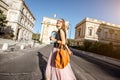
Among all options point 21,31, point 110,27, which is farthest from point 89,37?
point 21,31

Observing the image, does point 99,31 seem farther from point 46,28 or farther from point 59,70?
point 59,70

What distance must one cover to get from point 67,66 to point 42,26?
5694 centimetres

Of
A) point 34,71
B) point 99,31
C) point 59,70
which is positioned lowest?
point 34,71

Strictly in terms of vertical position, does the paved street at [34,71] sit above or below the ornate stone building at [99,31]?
below

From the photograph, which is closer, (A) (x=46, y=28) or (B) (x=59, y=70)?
(B) (x=59, y=70)

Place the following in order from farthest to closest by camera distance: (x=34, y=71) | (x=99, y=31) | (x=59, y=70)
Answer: (x=99, y=31), (x=34, y=71), (x=59, y=70)

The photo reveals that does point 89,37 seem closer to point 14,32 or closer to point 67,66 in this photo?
point 14,32

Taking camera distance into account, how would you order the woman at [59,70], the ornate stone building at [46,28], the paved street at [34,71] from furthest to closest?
the ornate stone building at [46,28], the paved street at [34,71], the woman at [59,70]

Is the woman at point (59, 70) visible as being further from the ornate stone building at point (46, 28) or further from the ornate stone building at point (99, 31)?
the ornate stone building at point (46, 28)

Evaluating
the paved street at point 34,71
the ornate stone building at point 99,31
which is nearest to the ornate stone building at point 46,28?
the ornate stone building at point 99,31

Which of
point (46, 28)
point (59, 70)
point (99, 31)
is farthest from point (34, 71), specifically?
point (46, 28)

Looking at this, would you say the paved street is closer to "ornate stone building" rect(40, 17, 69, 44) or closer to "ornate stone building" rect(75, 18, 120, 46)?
"ornate stone building" rect(75, 18, 120, 46)

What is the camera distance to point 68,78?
3695 mm

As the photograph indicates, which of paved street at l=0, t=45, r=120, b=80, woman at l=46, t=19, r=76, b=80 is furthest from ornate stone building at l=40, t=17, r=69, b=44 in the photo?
woman at l=46, t=19, r=76, b=80
